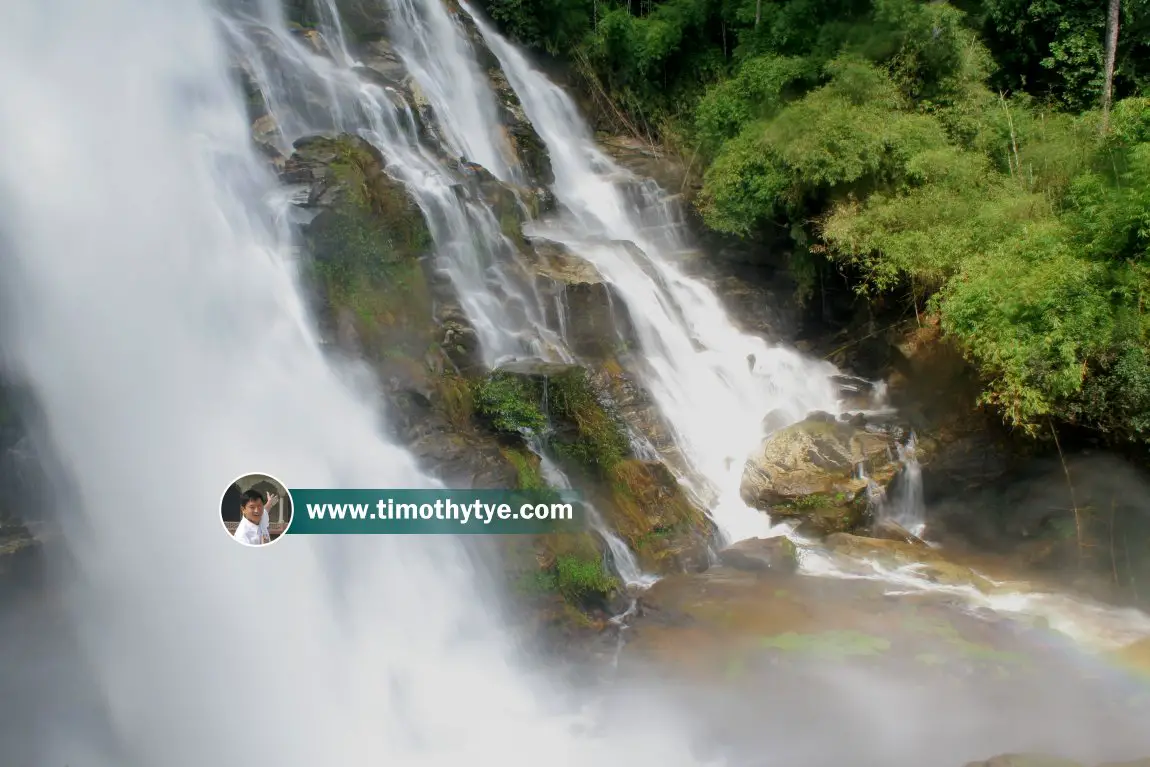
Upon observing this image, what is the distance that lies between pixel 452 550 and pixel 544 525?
1280 millimetres

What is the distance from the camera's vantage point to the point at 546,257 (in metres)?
14.1

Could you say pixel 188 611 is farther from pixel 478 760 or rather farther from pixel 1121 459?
pixel 1121 459

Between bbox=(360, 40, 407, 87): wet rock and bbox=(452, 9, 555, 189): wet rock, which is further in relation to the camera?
bbox=(452, 9, 555, 189): wet rock

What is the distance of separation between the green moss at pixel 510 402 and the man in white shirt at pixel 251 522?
10.4ft

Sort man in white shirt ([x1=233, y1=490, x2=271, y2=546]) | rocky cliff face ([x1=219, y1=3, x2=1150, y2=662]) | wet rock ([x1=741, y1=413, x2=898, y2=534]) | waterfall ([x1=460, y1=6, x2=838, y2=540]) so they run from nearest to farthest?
man in white shirt ([x1=233, y1=490, x2=271, y2=546]) < rocky cliff face ([x1=219, y1=3, x2=1150, y2=662]) < wet rock ([x1=741, y1=413, x2=898, y2=534]) < waterfall ([x1=460, y1=6, x2=838, y2=540])

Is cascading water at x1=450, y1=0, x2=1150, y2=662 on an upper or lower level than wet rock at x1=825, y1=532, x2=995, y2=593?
upper

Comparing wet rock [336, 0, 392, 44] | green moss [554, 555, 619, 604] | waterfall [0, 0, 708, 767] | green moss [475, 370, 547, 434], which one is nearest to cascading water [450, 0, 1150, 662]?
green moss [554, 555, 619, 604]

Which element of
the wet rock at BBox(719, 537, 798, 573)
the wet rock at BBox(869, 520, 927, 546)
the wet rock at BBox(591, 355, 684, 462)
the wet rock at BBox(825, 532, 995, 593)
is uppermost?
the wet rock at BBox(591, 355, 684, 462)

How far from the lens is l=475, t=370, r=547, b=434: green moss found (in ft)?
36.4

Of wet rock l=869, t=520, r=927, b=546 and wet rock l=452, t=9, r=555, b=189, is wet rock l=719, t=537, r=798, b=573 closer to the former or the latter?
wet rock l=869, t=520, r=927, b=546

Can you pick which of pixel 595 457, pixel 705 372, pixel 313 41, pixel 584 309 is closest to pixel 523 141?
pixel 313 41

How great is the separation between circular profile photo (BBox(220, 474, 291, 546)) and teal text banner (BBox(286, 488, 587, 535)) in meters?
0.14

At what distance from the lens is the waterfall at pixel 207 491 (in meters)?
8.11

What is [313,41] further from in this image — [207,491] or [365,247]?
[207,491]
